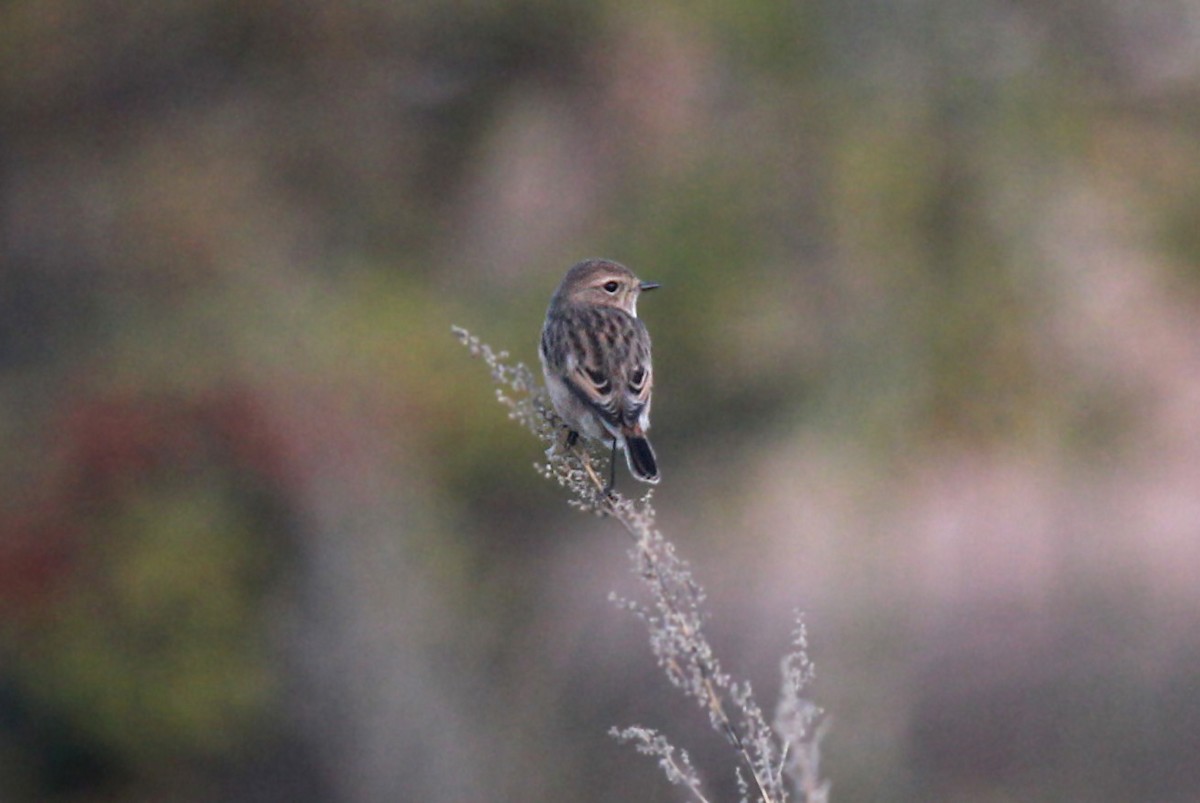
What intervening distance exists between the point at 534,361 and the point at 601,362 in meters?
5.83

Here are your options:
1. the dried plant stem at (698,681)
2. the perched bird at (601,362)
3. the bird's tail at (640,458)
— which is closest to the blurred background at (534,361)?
the perched bird at (601,362)

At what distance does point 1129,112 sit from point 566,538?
5.53m

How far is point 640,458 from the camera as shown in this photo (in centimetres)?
383

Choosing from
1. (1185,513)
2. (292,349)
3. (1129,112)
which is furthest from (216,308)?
(1185,513)

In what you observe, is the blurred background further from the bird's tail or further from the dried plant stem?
the dried plant stem

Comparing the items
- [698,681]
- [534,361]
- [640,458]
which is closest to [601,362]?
[640,458]

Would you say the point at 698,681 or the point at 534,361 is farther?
the point at 534,361

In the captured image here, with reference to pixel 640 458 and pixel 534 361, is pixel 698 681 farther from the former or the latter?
pixel 534 361

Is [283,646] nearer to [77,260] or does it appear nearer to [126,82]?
[77,260]

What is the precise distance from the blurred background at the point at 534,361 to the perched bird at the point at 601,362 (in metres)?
5.23

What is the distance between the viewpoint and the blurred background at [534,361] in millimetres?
10656

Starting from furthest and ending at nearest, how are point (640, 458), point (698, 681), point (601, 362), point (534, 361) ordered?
1. point (534, 361)
2. point (601, 362)
3. point (640, 458)
4. point (698, 681)

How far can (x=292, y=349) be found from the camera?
35.9 feet

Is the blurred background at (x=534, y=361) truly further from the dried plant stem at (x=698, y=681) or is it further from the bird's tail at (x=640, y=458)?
the dried plant stem at (x=698, y=681)
